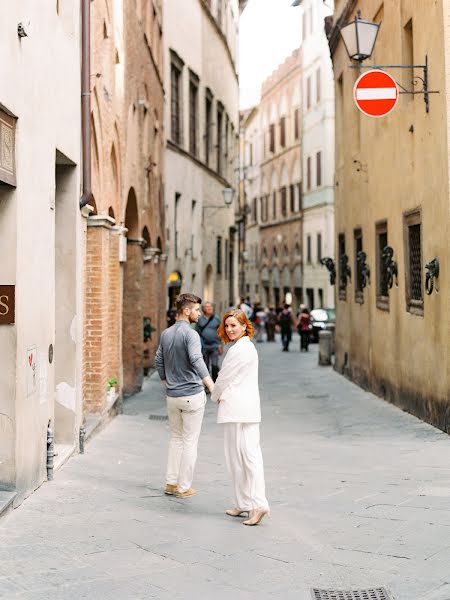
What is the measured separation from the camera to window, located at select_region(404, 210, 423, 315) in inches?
570

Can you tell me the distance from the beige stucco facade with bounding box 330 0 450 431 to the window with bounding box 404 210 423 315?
0.6 inches

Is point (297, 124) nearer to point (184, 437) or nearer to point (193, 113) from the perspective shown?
point (193, 113)

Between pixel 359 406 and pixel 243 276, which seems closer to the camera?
pixel 359 406

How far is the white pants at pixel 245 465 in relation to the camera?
770 cm

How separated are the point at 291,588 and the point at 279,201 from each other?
52.0m

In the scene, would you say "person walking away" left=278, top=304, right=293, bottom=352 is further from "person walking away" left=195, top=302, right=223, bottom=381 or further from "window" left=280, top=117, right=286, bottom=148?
"window" left=280, top=117, right=286, bottom=148

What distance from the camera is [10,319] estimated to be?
7.81 m

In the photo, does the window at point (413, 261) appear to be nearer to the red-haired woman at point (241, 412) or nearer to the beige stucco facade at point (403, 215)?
the beige stucco facade at point (403, 215)

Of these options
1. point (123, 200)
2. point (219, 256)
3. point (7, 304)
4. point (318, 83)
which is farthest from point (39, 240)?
point (318, 83)

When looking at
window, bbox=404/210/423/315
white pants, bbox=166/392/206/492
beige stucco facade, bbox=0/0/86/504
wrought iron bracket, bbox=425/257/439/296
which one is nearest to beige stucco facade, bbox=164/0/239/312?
window, bbox=404/210/423/315

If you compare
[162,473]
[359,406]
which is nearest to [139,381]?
[359,406]

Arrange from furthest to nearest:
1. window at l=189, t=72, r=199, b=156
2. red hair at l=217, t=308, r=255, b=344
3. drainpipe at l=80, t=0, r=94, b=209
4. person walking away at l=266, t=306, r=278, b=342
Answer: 1. person walking away at l=266, t=306, r=278, b=342
2. window at l=189, t=72, r=199, b=156
3. drainpipe at l=80, t=0, r=94, b=209
4. red hair at l=217, t=308, r=255, b=344

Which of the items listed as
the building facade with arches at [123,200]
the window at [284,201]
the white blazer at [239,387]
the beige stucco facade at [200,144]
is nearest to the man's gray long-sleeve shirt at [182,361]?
the white blazer at [239,387]

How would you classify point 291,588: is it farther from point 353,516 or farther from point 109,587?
point 353,516
